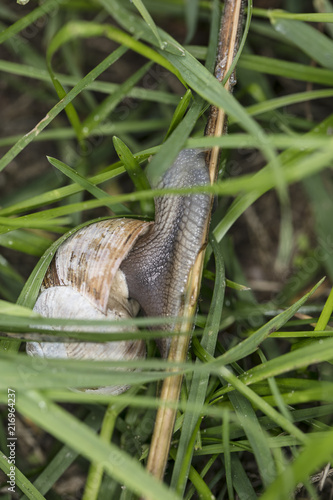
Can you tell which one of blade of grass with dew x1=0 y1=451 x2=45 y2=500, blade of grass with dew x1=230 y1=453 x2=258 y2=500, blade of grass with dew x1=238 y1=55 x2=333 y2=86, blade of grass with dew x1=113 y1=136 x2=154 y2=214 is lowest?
blade of grass with dew x1=0 y1=451 x2=45 y2=500

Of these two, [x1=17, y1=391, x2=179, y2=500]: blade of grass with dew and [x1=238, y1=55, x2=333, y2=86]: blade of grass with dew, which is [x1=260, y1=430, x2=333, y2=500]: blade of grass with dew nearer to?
[x1=17, y1=391, x2=179, y2=500]: blade of grass with dew

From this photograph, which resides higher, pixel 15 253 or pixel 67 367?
pixel 15 253

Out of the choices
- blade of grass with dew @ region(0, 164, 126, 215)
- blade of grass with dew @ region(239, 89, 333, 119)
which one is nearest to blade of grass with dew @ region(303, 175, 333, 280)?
blade of grass with dew @ region(239, 89, 333, 119)

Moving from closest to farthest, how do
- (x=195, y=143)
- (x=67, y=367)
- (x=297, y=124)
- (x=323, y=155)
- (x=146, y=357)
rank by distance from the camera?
(x=323, y=155), (x=67, y=367), (x=195, y=143), (x=146, y=357), (x=297, y=124)

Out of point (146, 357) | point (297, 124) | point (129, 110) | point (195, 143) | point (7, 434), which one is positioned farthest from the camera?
point (129, 110)

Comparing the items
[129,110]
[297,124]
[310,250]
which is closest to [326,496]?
[310,250]

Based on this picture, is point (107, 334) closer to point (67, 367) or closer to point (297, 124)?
point (67, 367)

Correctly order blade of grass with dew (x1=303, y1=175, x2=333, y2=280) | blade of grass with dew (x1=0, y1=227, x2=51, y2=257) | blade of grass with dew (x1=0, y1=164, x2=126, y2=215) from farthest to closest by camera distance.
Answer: blade of grass with dew (x1=303, y1=175, x2=333, y2=280), blade of grass with dew (x1=0, y1=227, x2=51, y2=257), blade of grass with dew (x1=0, y1=164, x2=126, y2=215)
